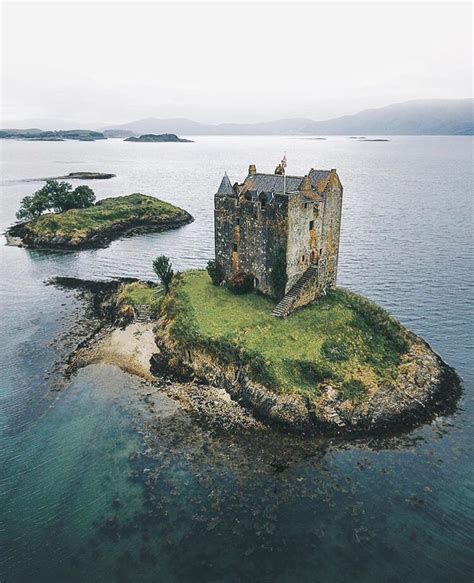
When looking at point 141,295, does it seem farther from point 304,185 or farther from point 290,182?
point 304,185

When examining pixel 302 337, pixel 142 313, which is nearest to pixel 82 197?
pixel 142 313

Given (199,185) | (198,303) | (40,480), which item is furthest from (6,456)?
(199,185)

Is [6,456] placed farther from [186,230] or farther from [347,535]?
[186,230]

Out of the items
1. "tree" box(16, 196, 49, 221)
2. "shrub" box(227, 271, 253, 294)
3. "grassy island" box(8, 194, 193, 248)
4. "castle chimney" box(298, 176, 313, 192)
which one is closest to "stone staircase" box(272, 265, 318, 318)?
"shrub" box(227, 271, 253, 294)

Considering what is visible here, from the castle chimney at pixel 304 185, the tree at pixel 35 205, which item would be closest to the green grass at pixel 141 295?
the castle chimney at pixel 304 185

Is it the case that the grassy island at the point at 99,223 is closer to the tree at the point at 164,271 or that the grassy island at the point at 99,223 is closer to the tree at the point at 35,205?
the tree at the point at 35,205
